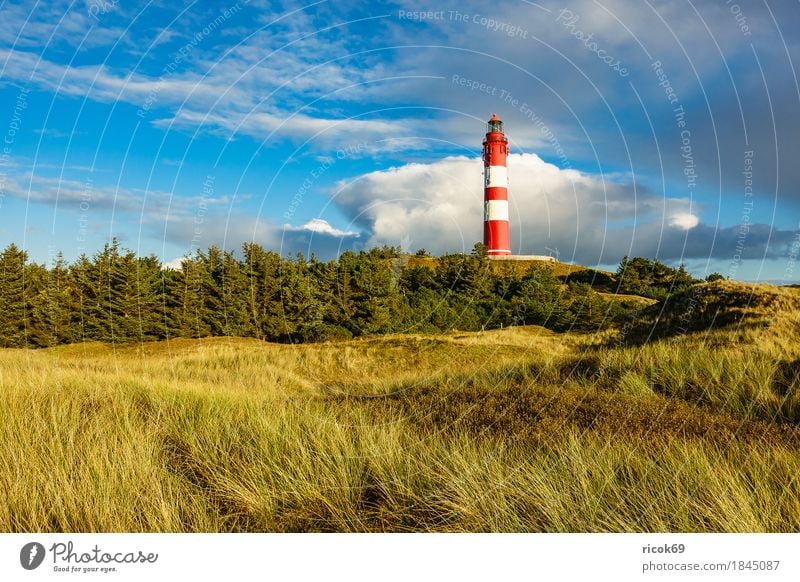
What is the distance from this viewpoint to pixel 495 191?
55000mm

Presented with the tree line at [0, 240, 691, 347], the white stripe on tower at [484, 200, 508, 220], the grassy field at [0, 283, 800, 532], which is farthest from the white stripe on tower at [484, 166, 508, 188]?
the grassy field at [0, 283, 800, 532]

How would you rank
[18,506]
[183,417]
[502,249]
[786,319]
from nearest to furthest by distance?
[18,506]
[183,417]
[786,319]
[502,249]

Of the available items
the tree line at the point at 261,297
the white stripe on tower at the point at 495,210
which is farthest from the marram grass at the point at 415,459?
the white stripe on tower at the point at 495,210

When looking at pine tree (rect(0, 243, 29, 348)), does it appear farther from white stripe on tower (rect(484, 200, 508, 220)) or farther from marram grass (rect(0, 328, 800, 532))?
marram grass (rect(0, 328, 800, 532))

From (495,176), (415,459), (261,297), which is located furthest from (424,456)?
(495,176)

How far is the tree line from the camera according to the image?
135ft

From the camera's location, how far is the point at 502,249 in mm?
55906

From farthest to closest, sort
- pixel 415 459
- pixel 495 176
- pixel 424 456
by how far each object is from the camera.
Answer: pixel 495 176, pixel 424 456, pixel 415 459

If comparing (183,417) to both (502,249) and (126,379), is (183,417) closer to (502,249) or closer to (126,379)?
(126,379)

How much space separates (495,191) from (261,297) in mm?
25793

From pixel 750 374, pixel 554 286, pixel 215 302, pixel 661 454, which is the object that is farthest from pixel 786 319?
pixel 215 302

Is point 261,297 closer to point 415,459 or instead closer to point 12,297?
point 12,297

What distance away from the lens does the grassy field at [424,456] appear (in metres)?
3.79
